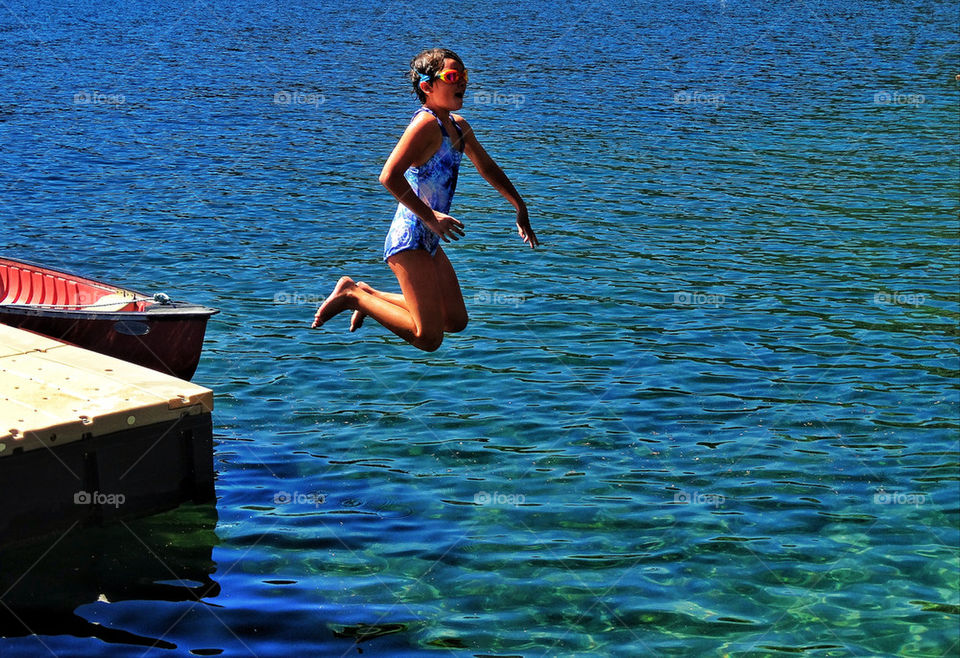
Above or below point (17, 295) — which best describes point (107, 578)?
below

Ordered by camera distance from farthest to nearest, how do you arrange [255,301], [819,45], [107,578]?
[819,45]
[255,301]
[107,578]

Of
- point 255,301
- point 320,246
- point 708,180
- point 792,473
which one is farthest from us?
point 708,180

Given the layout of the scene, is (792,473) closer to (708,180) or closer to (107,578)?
(107,578)

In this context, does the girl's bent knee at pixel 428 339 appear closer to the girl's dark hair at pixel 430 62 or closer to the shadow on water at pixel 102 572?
the girl's dark hair at pixel 430 62

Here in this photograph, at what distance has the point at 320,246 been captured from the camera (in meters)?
22.1

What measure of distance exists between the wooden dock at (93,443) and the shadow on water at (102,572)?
248 mm

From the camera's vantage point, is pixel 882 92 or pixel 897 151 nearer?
pixel 897 151

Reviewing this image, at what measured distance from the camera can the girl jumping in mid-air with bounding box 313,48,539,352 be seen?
378 inches

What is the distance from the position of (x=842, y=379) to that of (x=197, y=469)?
7.95m

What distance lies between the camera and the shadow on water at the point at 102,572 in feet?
34.1

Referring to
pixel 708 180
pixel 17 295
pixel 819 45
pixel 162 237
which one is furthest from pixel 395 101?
pixel 17 295

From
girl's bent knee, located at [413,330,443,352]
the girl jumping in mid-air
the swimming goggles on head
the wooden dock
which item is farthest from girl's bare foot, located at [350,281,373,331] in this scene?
the swimming goggles on head

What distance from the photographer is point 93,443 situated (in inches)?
433

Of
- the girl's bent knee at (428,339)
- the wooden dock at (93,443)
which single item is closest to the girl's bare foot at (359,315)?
the girl's bent knee at (428,339)
